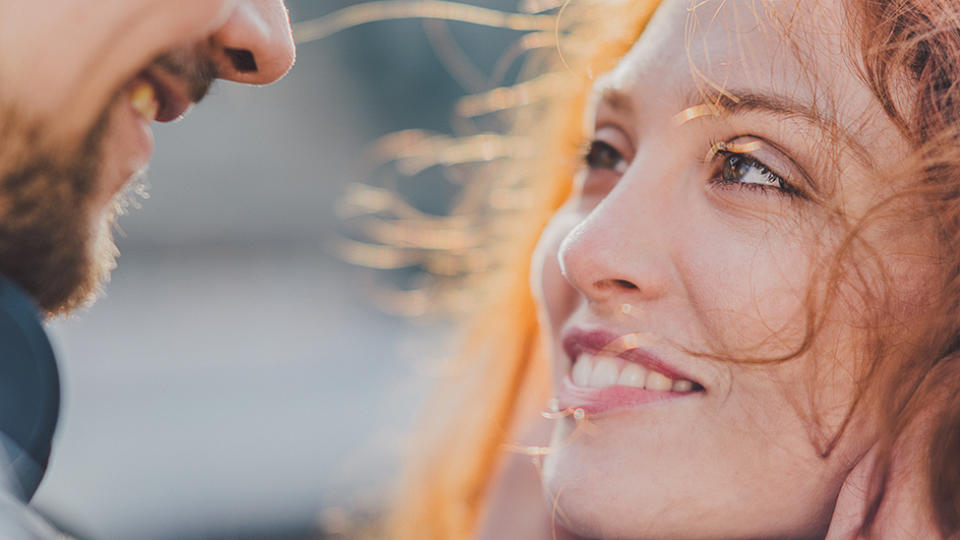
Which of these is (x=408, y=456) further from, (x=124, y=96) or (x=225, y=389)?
(x=225, y=389)

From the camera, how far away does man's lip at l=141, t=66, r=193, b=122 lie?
3.48ft

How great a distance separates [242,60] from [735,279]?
2.20 ft

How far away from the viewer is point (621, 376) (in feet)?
3.72

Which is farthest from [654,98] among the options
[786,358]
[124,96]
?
[124,96]

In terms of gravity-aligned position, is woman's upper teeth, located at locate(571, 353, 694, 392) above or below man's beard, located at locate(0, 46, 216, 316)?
below

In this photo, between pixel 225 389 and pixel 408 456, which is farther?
pixel 225 389

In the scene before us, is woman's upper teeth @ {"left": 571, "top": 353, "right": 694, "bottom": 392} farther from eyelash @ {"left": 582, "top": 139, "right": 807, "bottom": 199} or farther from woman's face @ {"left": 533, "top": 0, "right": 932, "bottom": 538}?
eyelash @ {"left": 582, "top": 139, "right": 807, "bottom": 199}

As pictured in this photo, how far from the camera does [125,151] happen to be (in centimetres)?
105

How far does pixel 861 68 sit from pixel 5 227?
1.00 metres

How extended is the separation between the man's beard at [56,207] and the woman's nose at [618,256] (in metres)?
0.53

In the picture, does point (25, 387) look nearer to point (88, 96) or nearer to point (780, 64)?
point (88, 96)

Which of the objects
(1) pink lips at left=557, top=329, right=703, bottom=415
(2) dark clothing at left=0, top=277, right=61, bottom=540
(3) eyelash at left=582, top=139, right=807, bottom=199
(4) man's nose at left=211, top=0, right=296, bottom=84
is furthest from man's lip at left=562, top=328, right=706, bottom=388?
(2) dark clothing at left=0, top=277, right=61, bottom=540

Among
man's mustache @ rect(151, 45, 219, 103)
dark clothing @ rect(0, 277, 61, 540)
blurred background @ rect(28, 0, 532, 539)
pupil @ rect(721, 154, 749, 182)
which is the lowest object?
blurred background @ rect(28, 0, 532, 539)

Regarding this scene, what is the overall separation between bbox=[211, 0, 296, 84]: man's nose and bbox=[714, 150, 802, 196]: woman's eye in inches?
22.2
